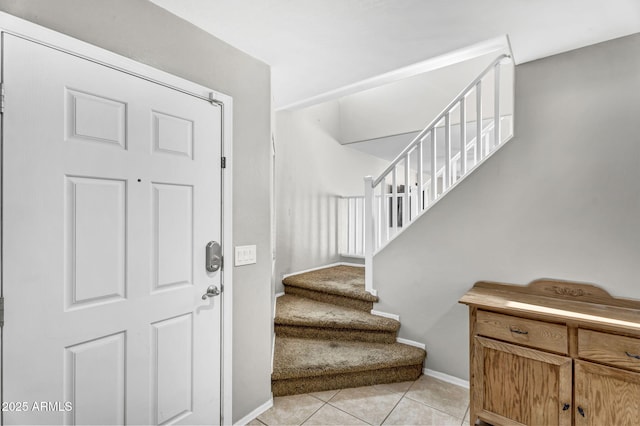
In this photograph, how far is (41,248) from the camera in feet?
3.78

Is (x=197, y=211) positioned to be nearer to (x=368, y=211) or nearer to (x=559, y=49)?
(x=368, y=211)

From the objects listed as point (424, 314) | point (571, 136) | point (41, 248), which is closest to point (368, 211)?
point (424, 314)

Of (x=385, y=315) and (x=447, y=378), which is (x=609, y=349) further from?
(x=385, y=315)

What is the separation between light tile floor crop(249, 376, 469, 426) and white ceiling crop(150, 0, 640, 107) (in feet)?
7.93

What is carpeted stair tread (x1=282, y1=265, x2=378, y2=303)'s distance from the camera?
298 cm

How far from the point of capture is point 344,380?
2285mm

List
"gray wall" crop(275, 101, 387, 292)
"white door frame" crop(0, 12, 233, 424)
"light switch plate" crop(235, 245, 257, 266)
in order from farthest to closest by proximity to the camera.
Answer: "gray wall" crop(275, 101, 387, 292)
"light switch plate" crop(235, 245, 257, 266)
"white door frame" crop(0, 12, 233, 424)

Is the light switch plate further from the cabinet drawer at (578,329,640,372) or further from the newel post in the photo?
the cabinet drawer at (578,329,640,372)

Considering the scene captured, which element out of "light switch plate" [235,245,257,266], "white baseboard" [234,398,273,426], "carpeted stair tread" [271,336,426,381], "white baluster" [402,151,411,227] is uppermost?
"white baluster" [402,151,411,227]

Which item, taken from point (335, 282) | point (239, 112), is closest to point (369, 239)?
point (335, 282)

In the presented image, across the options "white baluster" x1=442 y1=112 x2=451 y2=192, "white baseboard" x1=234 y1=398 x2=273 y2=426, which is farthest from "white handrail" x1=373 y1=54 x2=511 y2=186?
"white baseboard" x1=234 y1=398 x2=273 y2=426

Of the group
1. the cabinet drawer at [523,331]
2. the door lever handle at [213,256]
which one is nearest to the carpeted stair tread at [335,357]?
the cabinet drawer at [523,331]

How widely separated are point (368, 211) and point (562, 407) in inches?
75.3

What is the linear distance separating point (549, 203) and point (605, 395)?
1.11 metres
